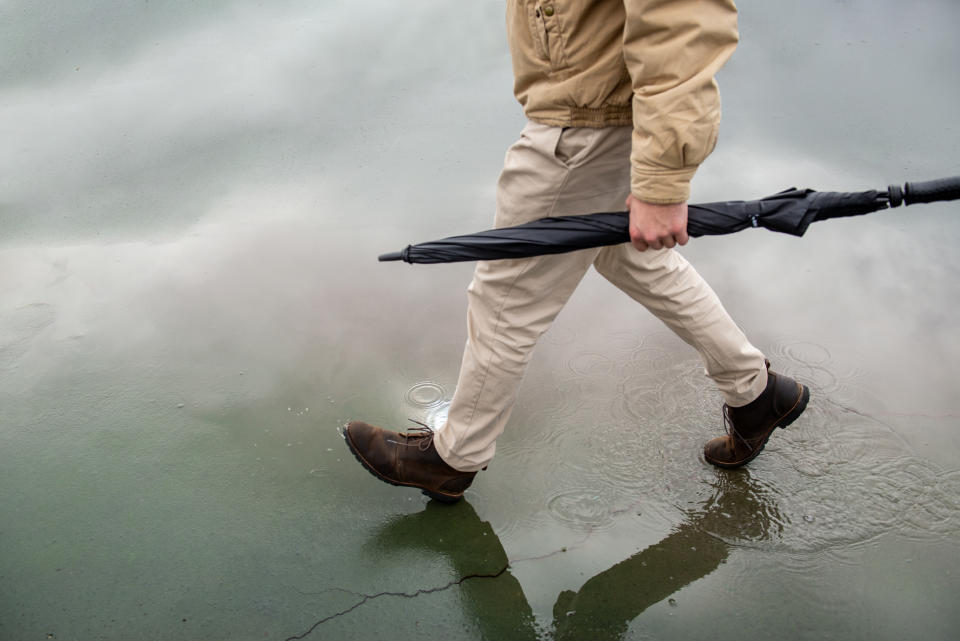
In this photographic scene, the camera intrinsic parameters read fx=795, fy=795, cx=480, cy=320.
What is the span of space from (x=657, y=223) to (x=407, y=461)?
940mm

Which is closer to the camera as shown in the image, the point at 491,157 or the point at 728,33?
the point at 728,33

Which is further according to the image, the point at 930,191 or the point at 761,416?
the point at 761,416

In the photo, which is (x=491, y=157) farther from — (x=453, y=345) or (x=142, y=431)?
(x=142, y=431)

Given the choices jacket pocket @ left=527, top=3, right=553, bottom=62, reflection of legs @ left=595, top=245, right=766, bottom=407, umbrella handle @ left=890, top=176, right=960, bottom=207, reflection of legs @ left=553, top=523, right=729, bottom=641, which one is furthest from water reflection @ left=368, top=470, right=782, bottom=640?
jacket pocket @ left=527, top=3, right=553, bottom=62

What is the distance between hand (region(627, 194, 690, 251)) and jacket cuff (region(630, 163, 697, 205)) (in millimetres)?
25

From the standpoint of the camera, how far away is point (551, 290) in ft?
6.28

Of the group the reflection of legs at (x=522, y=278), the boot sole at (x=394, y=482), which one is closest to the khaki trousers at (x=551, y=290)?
the reflection of legs at (x=522, y=278)

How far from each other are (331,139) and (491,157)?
81 centimetres

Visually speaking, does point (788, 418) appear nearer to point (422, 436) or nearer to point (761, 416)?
point (761, 416)

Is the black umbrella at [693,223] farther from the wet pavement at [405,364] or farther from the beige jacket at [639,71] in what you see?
the wet pavement at [405,364]

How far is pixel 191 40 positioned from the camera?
459 cm

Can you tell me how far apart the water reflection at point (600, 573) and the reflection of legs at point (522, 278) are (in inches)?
7.7

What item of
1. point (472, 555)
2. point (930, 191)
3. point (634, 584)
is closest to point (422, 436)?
point (472, 555)

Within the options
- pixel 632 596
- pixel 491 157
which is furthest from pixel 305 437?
pixel 491 157
